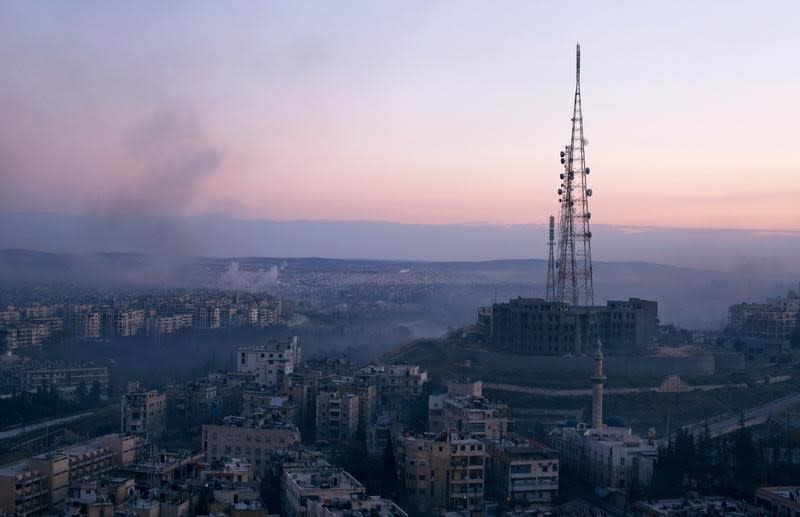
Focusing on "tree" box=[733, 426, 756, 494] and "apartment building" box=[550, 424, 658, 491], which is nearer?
"tree" box=[733, 426, 756, 494]

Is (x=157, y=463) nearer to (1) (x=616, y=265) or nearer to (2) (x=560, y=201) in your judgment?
(2) (x=560, y=201)

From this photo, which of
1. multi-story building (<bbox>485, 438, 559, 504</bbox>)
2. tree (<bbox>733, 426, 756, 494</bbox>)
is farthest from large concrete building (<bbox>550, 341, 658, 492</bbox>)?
tree (<bbox>733, 426, 756, 494</bbox>)

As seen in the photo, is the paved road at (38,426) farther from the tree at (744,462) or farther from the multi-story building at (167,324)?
the multi-story building at (167,324)

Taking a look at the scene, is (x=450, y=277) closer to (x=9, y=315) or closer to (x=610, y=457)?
(x=9, y=315)

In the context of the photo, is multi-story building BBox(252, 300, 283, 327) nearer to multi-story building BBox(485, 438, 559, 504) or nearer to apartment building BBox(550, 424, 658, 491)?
apartment building BBox(550, 424, 658, 491)

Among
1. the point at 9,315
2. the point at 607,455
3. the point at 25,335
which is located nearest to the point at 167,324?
the point at 25,335

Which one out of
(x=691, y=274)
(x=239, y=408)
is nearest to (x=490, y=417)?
(x=239, y=408)
